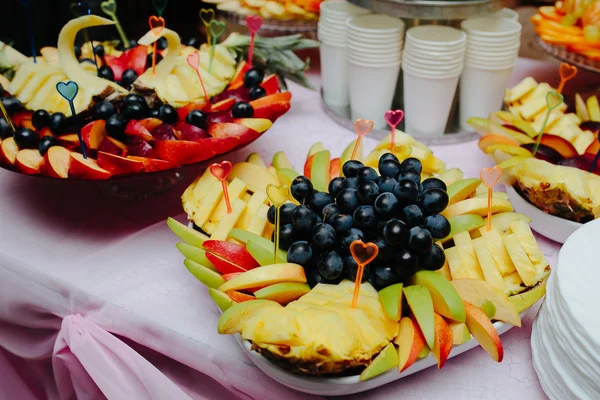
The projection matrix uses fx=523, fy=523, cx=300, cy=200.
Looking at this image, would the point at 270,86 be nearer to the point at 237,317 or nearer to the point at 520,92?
the point at 520,92

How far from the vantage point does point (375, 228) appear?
0.75 meters

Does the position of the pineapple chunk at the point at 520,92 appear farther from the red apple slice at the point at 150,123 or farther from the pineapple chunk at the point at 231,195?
the red apple slice at the point at 150,123

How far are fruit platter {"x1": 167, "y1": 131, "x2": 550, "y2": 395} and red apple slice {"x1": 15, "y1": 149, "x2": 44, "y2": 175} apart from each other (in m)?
0.27

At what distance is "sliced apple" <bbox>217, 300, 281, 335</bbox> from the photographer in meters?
0.64

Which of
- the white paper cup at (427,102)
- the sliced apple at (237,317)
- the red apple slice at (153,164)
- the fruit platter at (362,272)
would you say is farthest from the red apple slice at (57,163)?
the white paper cup at (427,102)

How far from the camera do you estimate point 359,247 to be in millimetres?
647

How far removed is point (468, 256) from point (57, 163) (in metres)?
0.69

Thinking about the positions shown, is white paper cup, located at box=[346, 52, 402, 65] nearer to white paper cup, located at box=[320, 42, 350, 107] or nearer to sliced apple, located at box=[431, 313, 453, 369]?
white paper cup, located at box=[320, 42, 350, 107]

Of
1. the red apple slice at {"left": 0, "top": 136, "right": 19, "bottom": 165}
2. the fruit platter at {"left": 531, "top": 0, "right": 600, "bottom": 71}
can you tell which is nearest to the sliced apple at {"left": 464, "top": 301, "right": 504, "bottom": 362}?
the red apple slice at {"left": 0, "top": 136, "right": 19, "bottom": 165}

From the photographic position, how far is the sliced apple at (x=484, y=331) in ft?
2.19

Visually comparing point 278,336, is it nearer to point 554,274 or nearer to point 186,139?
point 554,274

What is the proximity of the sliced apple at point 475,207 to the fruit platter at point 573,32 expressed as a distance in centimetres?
67

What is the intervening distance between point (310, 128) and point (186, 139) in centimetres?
46

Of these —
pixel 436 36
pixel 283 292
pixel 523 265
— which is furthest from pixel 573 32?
pixel 283 292
